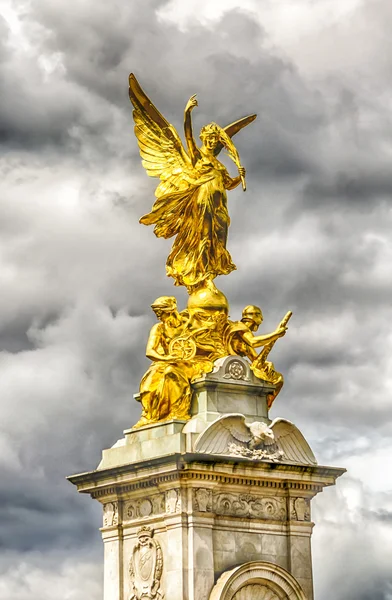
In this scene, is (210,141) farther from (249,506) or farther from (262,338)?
(249,506)

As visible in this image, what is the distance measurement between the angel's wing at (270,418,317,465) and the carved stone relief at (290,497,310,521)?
783mm

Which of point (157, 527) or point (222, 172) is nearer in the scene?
point (157, 527)

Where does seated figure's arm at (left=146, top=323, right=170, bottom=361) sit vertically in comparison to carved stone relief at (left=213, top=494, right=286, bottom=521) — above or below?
above

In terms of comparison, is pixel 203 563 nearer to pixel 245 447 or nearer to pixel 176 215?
pixel 245 447

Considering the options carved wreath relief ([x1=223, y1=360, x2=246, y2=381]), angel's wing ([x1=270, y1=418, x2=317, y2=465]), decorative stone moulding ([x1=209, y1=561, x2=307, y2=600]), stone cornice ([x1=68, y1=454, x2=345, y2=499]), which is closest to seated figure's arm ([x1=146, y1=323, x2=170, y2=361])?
carved wreath relief ([x1=223, y1=360, x2=246, y2=381])

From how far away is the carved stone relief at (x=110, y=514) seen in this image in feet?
111

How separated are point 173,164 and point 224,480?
709cm

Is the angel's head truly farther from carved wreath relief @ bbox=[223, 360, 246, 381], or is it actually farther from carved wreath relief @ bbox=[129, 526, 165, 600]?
carved wreath relief @ bbox=[129, 526, 165, 600]

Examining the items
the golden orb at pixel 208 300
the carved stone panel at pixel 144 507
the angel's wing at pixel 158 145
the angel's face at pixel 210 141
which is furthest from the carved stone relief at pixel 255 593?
the angel's face at pixel 210 141

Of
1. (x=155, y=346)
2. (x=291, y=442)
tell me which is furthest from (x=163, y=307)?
(x=291, y=442)

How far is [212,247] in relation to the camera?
35.2 metres

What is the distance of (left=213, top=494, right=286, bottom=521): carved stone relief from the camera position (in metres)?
32.7

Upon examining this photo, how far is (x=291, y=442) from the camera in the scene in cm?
3372

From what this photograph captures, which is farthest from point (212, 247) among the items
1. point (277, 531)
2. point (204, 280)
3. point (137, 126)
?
point (277, 531)
